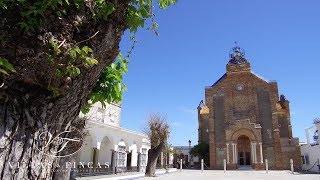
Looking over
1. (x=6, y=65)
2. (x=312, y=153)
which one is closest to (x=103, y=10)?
(x=6, y=65)

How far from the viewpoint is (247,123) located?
44.2 m

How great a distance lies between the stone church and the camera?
1687 inches

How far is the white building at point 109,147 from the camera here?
25.2 meters

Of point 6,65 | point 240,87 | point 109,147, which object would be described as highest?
point 240,87

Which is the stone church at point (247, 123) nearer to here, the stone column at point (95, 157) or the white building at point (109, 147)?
the white building at point (109, 147)

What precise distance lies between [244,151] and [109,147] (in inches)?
928

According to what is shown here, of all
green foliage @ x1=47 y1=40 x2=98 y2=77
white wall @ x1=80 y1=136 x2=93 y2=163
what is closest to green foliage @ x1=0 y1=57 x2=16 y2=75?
green foliage @ x1=47 y1=40 x2=98 y2=77

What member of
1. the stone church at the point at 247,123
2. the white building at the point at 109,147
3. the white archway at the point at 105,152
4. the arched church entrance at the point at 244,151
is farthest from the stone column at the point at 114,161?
the arched church entrance at the point at 244,151

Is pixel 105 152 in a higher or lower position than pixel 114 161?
higher

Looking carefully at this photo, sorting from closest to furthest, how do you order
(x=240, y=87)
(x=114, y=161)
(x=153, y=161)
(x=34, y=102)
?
(x=34, y=102) → (x=153, y=161) → (x=114, y=161) → (x=240, y=87)

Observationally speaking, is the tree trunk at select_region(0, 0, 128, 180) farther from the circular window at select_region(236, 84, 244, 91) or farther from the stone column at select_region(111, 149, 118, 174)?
the circular window at select_region(236, 84, 244, 91)

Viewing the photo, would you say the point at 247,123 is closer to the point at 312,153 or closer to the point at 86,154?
the point at 312,153

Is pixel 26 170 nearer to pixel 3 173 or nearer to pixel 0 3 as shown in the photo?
pixel 3 173

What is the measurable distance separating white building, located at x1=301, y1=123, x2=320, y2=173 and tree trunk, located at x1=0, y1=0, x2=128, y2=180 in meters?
38.6
